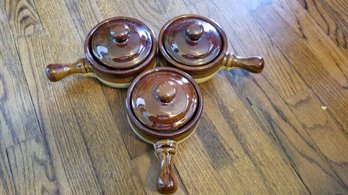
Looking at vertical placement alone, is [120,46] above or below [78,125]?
above

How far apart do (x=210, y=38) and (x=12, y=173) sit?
0.51m

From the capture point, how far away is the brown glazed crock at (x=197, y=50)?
779 mm

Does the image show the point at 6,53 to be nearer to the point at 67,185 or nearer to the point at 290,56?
the point at 67,185

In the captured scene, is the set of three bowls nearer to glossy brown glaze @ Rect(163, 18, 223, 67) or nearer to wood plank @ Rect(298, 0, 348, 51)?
glossy brown glaze @ Rect(163, 18, 223, 67)

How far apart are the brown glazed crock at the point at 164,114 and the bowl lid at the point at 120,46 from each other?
6 cm

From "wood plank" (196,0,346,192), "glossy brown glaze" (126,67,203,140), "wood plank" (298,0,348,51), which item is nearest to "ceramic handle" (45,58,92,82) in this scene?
"glossy brown glaze" (126,67,203,140)

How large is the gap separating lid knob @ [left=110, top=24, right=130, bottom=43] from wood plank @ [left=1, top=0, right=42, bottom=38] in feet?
0.97

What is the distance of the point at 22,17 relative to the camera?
3.18ft

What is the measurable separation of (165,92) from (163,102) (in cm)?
2

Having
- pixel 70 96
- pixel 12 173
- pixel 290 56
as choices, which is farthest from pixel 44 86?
pixel 290 56

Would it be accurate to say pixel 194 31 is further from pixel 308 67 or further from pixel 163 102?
pixel 308 67

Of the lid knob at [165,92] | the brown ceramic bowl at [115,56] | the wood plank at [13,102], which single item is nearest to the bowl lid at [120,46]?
the brown ceramic bowl at [115,56]

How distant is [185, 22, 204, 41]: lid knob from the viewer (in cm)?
76

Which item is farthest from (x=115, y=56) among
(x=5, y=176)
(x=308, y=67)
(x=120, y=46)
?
(x=308, y=67)
